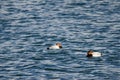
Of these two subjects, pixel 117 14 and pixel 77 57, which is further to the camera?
pixel 117 14

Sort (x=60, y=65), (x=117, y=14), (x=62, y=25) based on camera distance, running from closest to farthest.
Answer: (x=60, y=65)
(x=62, y=25)
(x=117, y=14)

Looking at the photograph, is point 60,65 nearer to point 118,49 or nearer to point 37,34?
point 118,49

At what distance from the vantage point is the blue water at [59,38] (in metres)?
44.1

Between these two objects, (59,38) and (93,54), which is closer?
(93,54)

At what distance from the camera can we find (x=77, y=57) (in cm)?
4847

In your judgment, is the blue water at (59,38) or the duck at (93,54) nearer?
the blue water at (59,38)

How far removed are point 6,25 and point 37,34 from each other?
6551 millimetres

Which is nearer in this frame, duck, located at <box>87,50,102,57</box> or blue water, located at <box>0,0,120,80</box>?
blue water, located at <box>0,0,120,80</box>

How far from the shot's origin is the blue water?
44125mm

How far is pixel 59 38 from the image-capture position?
5644 cm

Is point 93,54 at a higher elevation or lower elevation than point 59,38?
lower

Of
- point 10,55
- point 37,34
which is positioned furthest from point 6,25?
point 10,55

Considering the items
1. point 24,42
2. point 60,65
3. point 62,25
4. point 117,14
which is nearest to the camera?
point 60,65

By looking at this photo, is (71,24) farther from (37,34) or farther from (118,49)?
(118,49)
